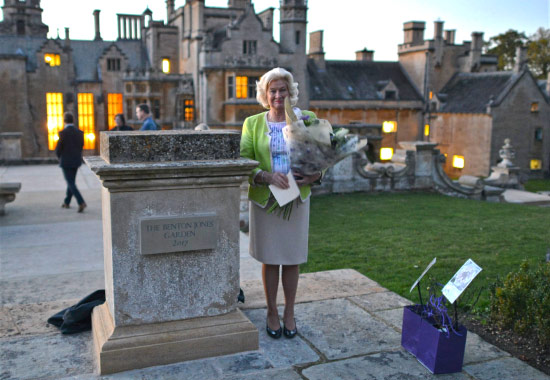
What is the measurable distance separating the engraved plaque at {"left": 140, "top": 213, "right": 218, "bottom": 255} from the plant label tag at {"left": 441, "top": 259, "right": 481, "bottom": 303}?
172 centimetres

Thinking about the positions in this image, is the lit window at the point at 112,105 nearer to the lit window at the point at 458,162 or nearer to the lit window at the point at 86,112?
the lit window at the point at 86,112

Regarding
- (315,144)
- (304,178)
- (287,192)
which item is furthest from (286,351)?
(315,144)

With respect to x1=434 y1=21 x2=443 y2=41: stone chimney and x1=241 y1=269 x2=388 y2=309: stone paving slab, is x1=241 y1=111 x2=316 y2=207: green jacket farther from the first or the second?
x1=434 y1=21 x2=443 y2=41: stone chimney

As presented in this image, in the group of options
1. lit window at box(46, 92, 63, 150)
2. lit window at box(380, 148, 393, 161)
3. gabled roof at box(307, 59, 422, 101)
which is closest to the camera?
lit window at box(46, 92, 63, 150)

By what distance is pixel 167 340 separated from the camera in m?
3.82

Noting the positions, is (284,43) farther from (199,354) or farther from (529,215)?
(199,354)

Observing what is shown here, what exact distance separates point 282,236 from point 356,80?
45267mm

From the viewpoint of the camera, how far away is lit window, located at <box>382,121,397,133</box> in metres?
47.4

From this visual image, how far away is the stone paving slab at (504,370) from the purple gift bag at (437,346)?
5.4 inches

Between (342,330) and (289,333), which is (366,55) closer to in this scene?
(342,330)

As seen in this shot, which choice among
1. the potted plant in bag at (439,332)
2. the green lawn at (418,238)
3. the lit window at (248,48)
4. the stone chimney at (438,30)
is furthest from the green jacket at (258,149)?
the stone chimney at (438,30)

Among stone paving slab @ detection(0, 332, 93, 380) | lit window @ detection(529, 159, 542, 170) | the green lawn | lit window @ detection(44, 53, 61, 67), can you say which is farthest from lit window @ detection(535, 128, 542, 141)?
stone paving slab @ detection(0, 332, 93, 380)

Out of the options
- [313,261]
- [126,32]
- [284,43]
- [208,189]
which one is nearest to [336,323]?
[208,189]

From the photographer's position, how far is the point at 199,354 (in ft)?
12.8
